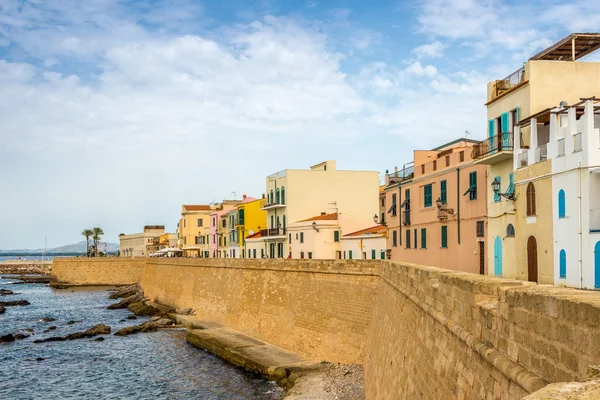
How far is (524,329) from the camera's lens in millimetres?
5773

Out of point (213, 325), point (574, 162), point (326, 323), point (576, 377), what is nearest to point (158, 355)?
point (213, 325)

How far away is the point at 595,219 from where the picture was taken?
17.2 metres

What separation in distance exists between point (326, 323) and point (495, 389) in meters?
21.3

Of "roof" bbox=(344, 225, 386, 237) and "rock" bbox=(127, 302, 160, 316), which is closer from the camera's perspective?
"roof" bbox=(344, 225, 386, 237)

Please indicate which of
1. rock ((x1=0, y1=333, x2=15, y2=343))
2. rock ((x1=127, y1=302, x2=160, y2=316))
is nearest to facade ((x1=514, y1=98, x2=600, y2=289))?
rock ((x1=0, y1=333, x2=15, y2=343))

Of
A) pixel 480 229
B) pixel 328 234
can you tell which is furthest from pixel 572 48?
→ pixel 328 234

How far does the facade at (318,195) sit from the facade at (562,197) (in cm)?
3245

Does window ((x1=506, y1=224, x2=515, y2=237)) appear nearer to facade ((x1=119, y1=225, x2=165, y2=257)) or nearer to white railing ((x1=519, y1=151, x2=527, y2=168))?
white railing ((x1=519, y1=151, x2=527, y2=168))

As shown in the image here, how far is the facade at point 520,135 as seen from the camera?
21.4 metres

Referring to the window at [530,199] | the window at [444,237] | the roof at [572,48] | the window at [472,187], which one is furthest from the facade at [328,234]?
the window at [530,199]

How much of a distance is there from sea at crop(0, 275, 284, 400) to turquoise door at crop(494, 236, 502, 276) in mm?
10450

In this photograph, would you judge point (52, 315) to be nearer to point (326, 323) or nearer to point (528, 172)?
point (326, 323)

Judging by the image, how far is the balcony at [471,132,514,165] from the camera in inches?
919

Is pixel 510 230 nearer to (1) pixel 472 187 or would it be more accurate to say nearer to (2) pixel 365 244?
(1) pixel 472 187
